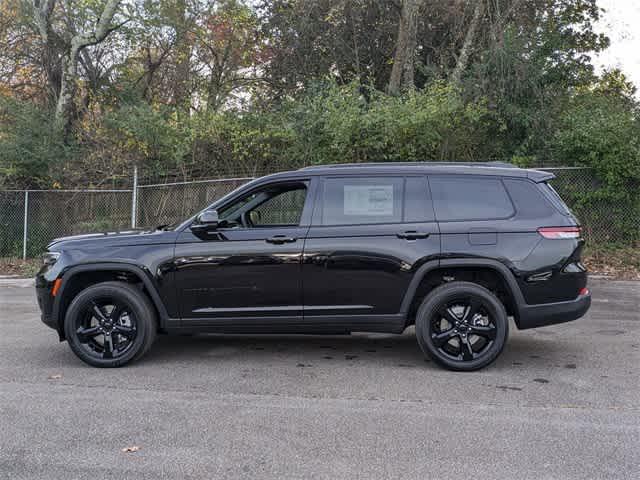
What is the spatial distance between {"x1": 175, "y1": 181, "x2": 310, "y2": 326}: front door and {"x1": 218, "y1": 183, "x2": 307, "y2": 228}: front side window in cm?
7

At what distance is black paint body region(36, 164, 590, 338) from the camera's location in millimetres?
5562

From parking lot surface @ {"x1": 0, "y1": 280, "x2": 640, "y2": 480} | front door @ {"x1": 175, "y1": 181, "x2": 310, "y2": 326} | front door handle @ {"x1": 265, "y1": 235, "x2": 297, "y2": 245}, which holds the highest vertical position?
front door handle @ {"x1": 265, "y1": 235, "x2": 297, "y2": 245}

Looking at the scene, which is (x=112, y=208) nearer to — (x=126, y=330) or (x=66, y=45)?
(x=66, y=45)

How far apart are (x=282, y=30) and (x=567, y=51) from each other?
921cm

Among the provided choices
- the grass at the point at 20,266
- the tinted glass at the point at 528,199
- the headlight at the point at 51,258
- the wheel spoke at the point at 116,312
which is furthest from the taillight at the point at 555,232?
the grass at the point at 20,266

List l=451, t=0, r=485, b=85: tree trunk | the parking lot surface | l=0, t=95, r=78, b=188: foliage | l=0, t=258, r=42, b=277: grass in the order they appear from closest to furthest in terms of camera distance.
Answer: the parking lot surface
l=0, t=258, r=42, b=277: grass
l=0, t=95, r=78, b=188: foliage
l=451, t=0, r=485, b=85: tree trunk

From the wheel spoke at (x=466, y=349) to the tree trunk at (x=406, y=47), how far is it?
37.9 feet

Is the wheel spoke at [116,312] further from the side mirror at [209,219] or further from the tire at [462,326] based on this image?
the tire at [462,326]

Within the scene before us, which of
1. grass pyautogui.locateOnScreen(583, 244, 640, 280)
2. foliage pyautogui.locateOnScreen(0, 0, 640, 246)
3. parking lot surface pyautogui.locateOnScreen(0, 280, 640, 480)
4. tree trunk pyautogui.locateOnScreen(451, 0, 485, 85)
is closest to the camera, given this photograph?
parking lot surface pyautogui.locateOnScreen(0, 280, 640, 480)

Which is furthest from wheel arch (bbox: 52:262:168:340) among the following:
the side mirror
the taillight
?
the taillight

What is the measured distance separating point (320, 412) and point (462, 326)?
1734mm

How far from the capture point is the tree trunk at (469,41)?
16.1 metres

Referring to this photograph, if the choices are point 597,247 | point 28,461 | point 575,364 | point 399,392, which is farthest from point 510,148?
point 28,461

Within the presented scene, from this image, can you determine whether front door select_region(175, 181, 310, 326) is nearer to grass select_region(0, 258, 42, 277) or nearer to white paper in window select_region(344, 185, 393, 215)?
white paper in window select_region(344, 185, 393, 215)
